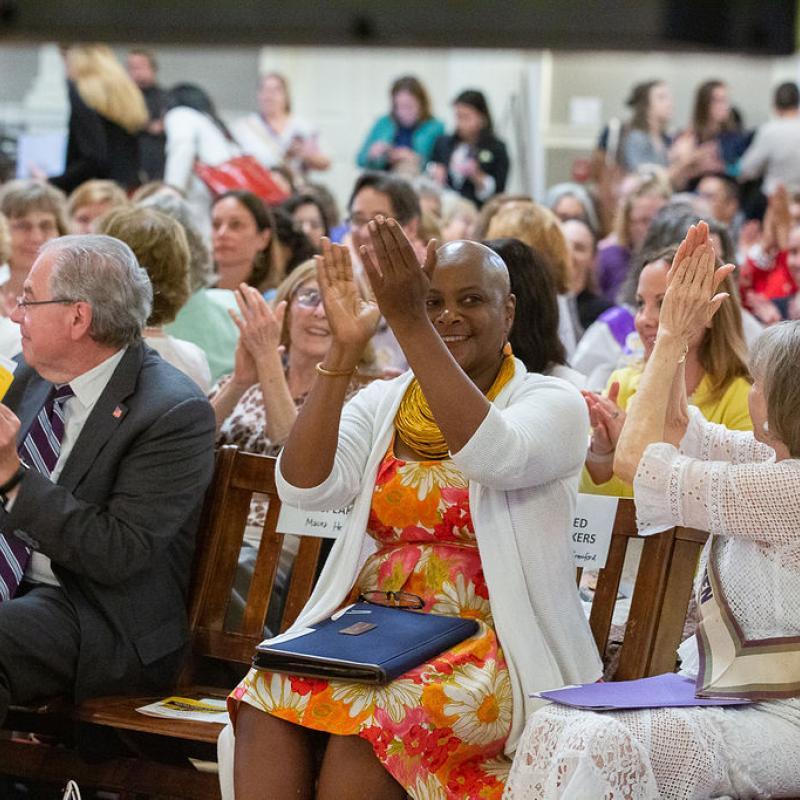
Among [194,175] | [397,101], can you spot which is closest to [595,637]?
[194,175]

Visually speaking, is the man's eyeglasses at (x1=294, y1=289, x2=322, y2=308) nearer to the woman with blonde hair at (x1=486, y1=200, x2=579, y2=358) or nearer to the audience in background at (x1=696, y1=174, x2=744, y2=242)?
the woman with blonde hair at (x1=486, y1=200, x2=579, y2=358)

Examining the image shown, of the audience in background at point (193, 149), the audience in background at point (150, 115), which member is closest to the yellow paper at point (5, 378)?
the audience in background at point (193, 149)

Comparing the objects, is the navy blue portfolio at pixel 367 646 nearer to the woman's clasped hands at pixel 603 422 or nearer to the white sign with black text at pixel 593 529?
the white sign with black text at pixel 593 529

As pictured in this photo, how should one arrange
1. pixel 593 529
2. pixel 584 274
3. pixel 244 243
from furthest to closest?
1. pixel 584 274
2. pixel 244 243
3. pixel 593 529

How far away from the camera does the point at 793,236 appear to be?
7.13 m

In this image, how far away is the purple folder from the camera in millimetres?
3014

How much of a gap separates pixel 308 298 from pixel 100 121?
17.5 feet

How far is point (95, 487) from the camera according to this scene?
3.85 metres

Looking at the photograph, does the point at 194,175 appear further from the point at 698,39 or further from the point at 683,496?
the point at 683,496

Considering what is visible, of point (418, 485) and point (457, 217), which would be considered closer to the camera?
point (418, 485)

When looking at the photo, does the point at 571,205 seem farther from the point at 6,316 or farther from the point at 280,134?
the point at 6,316

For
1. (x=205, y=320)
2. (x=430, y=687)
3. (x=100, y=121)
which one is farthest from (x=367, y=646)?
(x=100, y=121)

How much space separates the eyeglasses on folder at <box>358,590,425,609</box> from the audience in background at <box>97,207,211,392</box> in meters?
1.58

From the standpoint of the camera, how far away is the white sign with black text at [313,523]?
13.1ft
